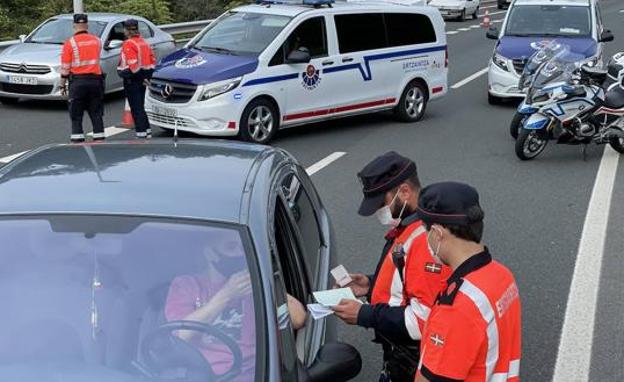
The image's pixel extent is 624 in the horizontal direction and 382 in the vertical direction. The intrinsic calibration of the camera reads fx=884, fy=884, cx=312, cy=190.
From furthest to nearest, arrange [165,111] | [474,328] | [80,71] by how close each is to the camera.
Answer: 1. [165,111]
2. [80,71]
3. [474,328]

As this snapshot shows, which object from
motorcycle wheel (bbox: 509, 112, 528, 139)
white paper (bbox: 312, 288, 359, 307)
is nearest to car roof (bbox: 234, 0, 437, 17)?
motorcycle wheel (bbox: 509, 112, 528, 139)

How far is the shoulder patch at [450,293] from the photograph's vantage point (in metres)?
2.83

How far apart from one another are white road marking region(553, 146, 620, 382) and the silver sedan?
8594 millimetres

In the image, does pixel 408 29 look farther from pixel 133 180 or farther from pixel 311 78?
pixel 133 180

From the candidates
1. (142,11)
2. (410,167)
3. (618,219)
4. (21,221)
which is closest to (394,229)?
(410,167)

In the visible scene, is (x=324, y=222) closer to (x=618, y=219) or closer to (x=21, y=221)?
(x=21, y=221)

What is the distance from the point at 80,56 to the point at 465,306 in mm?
9445

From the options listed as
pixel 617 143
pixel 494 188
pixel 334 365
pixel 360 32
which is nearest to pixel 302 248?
pixel 334 365

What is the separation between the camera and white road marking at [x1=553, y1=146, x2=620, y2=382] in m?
5.31

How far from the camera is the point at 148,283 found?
119 inches

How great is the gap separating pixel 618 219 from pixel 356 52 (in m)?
5.50

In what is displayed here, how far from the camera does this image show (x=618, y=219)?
28.4 feet

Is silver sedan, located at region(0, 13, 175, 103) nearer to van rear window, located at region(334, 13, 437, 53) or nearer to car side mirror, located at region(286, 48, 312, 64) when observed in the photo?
car side mirror, located at region(286, 48, 312, 64)

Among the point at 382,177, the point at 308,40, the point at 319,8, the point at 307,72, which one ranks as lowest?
the point at 307,72
